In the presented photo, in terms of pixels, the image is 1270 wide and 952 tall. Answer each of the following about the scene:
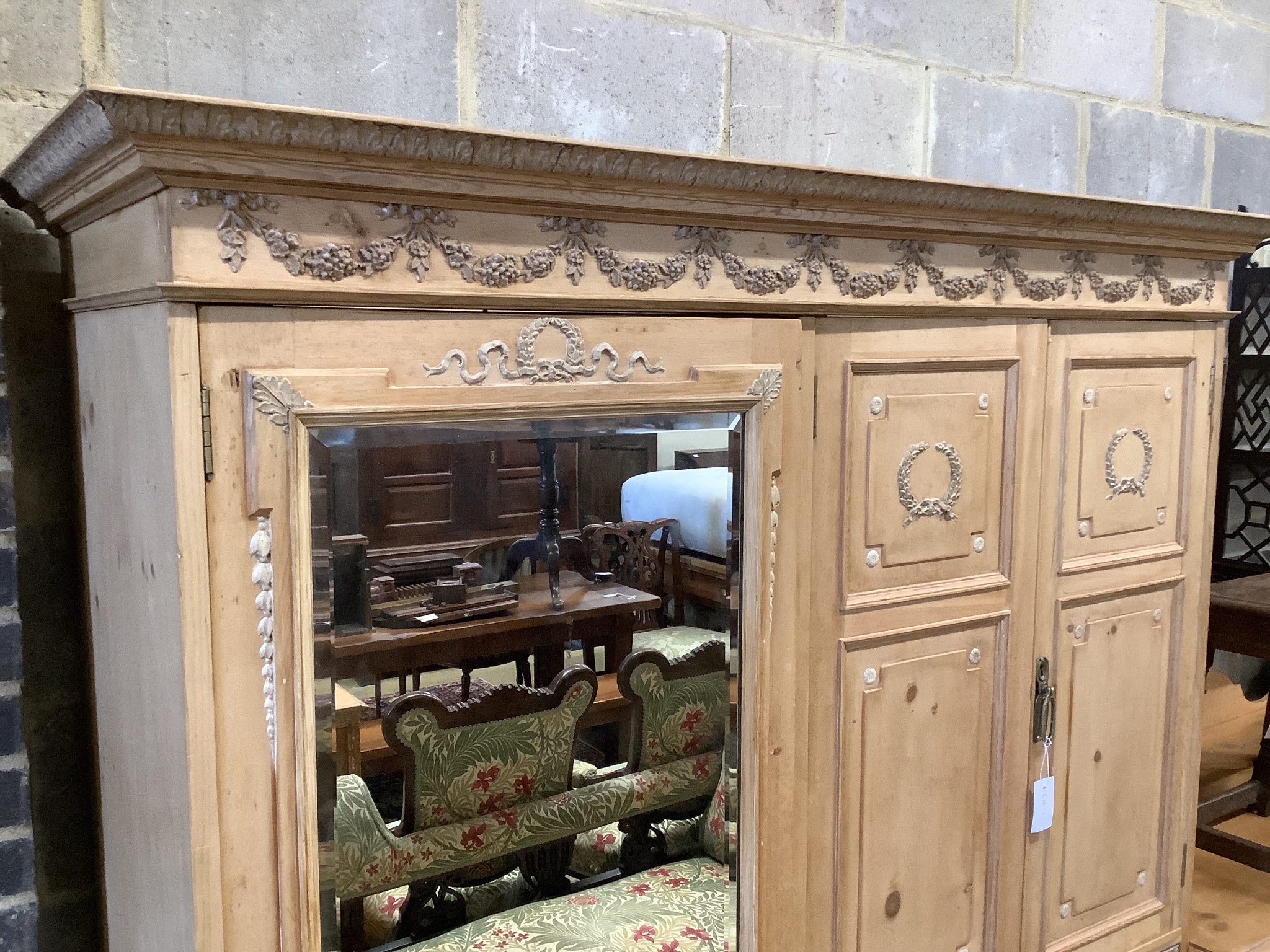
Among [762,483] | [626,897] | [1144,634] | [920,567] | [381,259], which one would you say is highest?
[381,259]

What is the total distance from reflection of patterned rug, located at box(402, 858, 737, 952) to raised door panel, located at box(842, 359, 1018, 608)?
0.41 metres

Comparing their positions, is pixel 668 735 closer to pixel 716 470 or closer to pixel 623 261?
pixel 716 470

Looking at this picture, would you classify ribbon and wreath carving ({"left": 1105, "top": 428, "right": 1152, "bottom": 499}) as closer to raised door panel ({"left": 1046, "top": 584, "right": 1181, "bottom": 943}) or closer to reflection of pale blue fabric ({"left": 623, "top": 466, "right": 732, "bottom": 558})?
raised door panel ({"left": 1046, "top": 584, "right": 1181, "bottom": 943})

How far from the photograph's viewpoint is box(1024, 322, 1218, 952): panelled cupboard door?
5.06 ft

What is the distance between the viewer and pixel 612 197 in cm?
105

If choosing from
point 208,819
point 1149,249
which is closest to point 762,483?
point 208,819

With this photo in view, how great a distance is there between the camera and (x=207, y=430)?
90cm

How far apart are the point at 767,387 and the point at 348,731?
59 cm

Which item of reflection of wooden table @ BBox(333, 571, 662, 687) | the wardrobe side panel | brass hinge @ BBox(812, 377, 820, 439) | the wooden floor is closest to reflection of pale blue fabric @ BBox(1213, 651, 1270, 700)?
the wooden floor

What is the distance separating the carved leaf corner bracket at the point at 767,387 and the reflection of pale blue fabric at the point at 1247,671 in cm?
221

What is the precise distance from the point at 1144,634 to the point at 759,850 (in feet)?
2.66

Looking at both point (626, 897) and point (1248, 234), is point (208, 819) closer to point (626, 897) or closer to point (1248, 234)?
point (626, 897)

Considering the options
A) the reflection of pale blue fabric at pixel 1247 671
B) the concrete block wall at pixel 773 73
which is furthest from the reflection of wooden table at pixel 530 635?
the reflection of pale blue fabric at pixel 1247 671

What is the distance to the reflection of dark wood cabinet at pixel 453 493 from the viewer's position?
3.30 ft
